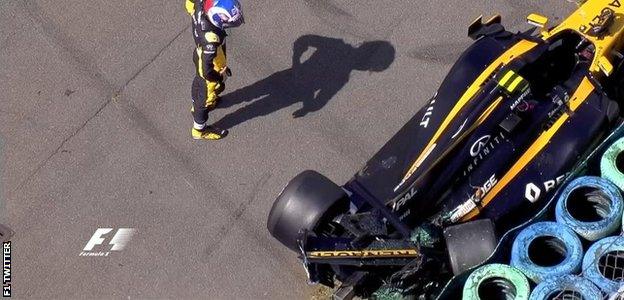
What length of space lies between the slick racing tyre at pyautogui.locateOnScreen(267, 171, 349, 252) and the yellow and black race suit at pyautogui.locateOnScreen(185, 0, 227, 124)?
5.65 ft

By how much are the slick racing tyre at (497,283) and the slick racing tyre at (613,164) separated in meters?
1.08

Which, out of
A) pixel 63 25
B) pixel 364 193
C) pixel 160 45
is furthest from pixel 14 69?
pixel 364 193

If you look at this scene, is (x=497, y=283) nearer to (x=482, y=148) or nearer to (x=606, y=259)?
(x=606, y=259)

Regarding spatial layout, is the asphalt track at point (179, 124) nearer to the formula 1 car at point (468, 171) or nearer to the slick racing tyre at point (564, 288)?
the formula 1 car at point (468, 171)

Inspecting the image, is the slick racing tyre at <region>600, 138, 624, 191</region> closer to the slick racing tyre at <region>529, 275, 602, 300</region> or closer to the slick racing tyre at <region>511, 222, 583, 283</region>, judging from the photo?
the slick racing tyre at <region>511, 222, 583, 283</region>

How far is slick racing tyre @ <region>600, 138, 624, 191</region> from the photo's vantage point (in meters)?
6.77

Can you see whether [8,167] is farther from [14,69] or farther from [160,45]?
[160,45]

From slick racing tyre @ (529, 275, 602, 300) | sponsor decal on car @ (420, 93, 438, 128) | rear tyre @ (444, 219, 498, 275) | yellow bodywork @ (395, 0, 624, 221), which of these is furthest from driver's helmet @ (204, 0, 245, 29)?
slick racing tyre @ (529, 275, 602, 300)

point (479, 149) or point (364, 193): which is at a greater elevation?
point (364, 193)

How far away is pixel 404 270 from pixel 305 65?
3.64 metres

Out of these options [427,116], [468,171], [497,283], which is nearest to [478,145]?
[468,171]

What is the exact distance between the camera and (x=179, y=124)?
9945 millimetres

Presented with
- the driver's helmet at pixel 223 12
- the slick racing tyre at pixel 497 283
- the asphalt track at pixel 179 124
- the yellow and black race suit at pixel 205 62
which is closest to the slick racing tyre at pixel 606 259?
the slick racing tyre at pixel 497 283

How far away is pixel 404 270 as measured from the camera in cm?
733
